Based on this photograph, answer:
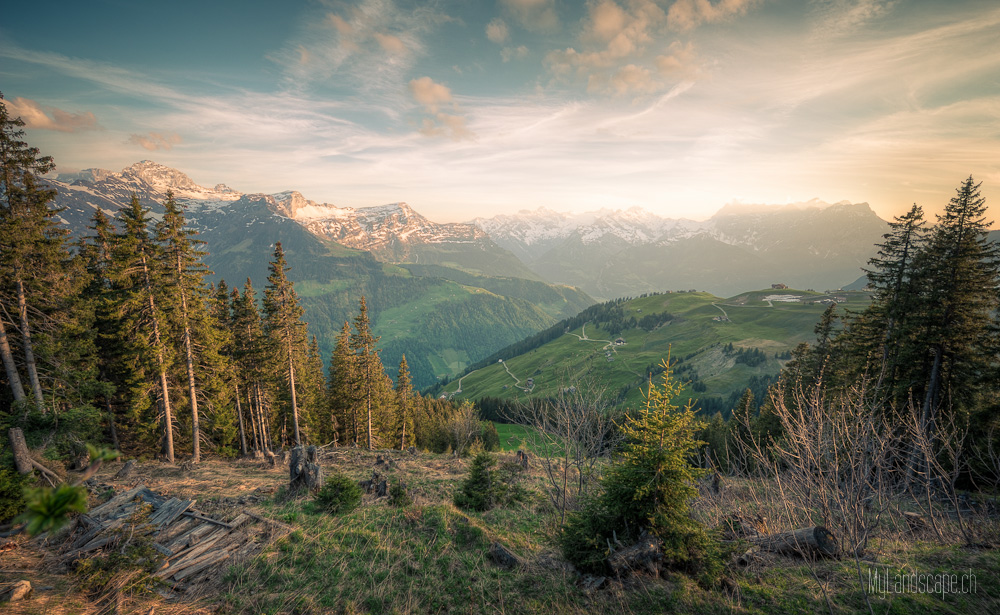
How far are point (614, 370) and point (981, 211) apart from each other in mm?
138177

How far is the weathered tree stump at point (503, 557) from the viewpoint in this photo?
1320cm

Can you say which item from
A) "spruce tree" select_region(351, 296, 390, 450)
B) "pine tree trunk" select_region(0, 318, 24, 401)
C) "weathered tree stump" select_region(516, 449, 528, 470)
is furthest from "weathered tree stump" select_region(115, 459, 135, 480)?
"weathered tree stump" select_region(516, 449, 528, 470)

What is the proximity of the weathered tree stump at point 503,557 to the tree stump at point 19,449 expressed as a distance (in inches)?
549

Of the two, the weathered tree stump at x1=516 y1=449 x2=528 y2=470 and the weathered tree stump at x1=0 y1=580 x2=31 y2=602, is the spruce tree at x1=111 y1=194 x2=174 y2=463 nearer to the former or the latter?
the weathered tree stump at x1=0 y1=580 x2=31 y2=602

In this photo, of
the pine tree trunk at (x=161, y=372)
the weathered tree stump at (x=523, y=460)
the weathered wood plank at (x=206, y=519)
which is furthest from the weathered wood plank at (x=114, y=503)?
the weathered tree stump at (x=523, y=460)

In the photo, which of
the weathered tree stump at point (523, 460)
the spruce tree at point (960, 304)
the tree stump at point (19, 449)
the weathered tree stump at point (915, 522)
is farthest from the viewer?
the weathered tree stump at point (523, 460)

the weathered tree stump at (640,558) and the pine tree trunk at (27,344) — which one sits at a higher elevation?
the pine tree trunk at (27,344)

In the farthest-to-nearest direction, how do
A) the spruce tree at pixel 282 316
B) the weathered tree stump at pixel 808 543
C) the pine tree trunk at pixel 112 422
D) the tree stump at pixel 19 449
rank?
the spruce tree at pixel 282 316 < the pine tree trunk at pixel 112 422 < the weathered tree stump at pixel 808 543 < the tree stump at pixel 19 449

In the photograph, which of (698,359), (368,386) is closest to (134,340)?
(368,386)

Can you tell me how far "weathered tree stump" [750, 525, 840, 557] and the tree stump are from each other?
2211 centimetres

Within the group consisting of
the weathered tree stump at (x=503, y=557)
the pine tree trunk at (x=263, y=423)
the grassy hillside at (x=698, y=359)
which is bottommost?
the grassy hillside at (x=698, y=359)

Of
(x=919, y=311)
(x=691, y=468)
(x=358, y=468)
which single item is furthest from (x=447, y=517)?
(x=919, y=311)

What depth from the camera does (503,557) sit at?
13406 millimetres

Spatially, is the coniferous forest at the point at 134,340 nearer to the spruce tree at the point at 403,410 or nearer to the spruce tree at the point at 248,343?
the spruce tree at the point at 248,343
